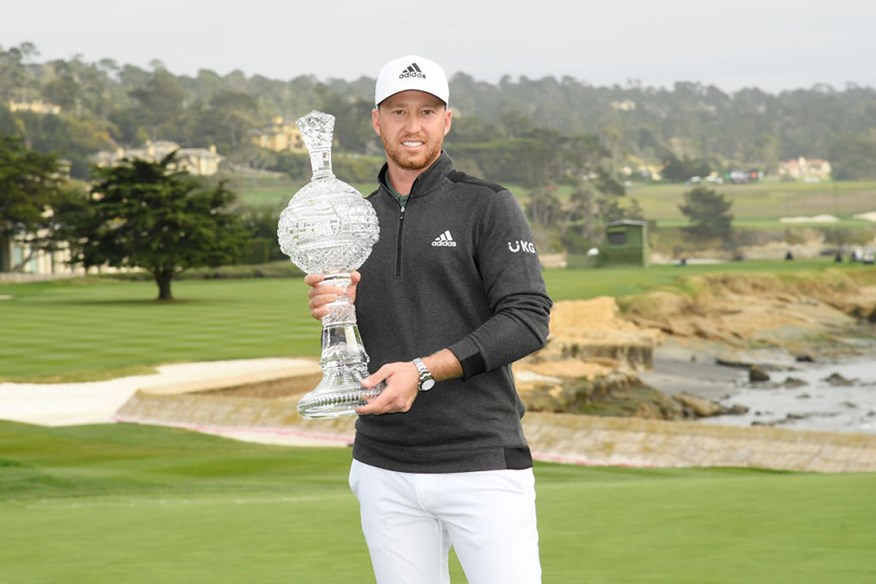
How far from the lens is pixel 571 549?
855 centimetres

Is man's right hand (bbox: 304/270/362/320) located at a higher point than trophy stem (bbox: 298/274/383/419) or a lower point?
higher

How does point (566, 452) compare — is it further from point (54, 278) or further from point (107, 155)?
point (107, 155)

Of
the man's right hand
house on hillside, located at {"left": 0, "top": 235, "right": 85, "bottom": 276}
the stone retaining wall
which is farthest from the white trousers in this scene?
house on hillside, located at {"left": 0, "top": 235, "right": 85, "bottom": 276}

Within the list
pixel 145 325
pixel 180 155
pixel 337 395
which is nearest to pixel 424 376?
pixel 337 395

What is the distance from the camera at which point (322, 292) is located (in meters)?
4.19

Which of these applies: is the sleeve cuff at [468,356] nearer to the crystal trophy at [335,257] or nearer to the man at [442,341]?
the man at [442,341]

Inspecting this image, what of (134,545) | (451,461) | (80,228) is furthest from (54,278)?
(451,461)

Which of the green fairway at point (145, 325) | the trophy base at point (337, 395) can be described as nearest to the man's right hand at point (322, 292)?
the trophy base at point (337, 395)

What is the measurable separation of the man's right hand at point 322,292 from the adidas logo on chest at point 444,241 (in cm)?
27

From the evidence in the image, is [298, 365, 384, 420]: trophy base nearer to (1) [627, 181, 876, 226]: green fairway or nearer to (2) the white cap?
(2) the white cap

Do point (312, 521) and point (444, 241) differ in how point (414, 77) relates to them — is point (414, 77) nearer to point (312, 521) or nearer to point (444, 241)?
point (444, 241)

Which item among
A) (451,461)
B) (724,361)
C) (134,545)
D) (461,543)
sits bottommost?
(724,361)

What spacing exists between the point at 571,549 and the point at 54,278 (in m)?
82.8

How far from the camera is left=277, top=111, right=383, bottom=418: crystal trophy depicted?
161 inches
